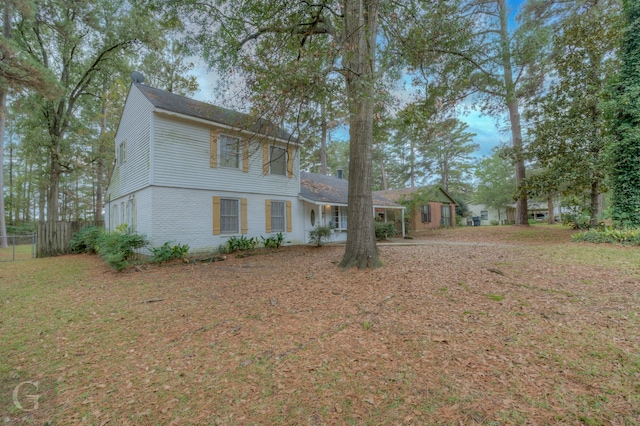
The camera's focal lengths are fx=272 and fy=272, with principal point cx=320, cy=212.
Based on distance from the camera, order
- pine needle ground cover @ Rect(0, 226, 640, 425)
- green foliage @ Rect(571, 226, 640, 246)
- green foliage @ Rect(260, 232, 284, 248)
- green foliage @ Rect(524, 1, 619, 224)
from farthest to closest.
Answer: green foliage @ Rect(260, 232, 284, 248)
green foliage @ Rect(524, 1, 619, 224)
green foliage @ Rect(571, 226, 640, 246)
pine needle ground cover @ Rect(0, 226, 640, 425)

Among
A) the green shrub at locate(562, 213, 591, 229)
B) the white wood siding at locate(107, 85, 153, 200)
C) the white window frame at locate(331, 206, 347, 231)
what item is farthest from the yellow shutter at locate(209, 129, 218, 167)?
the green shrub at locate(562, 213, 591, 229)

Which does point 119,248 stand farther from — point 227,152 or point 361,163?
point 361,163

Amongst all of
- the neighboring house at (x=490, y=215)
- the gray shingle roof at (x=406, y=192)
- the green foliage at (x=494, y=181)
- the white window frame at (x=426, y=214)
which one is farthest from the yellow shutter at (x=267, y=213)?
the neighboring house at (x=490, y=215)

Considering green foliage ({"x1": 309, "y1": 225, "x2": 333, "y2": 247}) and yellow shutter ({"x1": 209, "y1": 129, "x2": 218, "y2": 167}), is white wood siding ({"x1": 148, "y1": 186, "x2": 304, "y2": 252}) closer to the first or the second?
yellow shutter ({"x1": 209, "y1": 129, "x2": 218, "y2": 167})

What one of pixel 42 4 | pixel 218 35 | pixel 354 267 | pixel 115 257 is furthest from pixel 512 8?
pixel 42 4

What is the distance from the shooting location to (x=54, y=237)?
1207 cm

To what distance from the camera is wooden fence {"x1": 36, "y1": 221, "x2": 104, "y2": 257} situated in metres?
11.7

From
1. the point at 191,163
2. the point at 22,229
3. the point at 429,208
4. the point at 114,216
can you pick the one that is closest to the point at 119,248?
the point at 191,163

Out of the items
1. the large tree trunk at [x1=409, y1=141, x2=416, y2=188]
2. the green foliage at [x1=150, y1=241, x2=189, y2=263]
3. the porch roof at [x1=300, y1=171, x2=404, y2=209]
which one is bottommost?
the green foliage at [x1=150, y1=241, x2=189, y2=263]

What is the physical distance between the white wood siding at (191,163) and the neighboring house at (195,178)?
0.03 metres

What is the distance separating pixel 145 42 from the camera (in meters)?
14.2

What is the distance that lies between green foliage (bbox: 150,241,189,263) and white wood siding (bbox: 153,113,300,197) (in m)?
2.10

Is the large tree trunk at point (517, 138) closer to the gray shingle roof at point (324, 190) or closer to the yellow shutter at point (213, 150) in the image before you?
the gray shingle roof at point (324, 190)

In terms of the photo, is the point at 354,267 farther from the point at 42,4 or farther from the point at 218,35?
the point at 42,4
